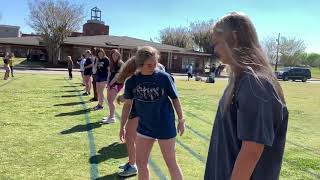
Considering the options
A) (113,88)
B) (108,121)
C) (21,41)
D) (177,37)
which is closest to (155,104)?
(113,88)

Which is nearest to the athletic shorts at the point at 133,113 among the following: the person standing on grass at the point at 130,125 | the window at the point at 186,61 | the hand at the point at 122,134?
the person standing on grass at the point at 130,125

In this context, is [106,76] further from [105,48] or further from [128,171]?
[105,48]

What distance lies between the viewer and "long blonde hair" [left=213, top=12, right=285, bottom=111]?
232 centimetres

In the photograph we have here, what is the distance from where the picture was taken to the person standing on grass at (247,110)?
2.24 metres

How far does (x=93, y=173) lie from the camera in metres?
6.95

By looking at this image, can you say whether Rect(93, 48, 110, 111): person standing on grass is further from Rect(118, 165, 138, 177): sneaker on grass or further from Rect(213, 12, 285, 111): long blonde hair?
Rect(213, 12, 285, 111): long blonde hair

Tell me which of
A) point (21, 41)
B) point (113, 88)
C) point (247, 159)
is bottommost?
point (113, 88)

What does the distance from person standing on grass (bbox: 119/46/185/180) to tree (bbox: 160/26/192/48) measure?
80474 mm

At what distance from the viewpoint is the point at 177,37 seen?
3455 inches

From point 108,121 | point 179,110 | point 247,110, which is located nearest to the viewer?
point 247,110

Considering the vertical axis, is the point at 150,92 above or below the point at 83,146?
above

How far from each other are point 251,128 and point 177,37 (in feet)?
283

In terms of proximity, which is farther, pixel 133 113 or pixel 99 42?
pixel 99 42

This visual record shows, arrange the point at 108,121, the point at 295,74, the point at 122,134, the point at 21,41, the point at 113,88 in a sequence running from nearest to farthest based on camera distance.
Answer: the point at 122,134 < the point at 113,88 < the point at 108,121 < the point at 295,74 < the point at 21,41
